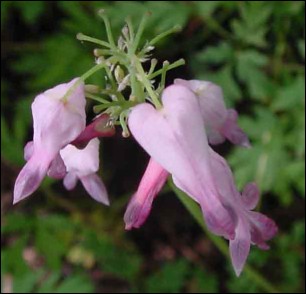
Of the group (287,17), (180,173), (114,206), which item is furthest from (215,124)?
(114,206)

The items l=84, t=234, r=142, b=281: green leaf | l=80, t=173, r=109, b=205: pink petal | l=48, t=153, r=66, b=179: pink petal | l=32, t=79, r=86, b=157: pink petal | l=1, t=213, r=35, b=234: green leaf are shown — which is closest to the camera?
l=32, t=79, r=86, b=157: pink petal

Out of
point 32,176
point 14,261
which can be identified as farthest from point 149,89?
point 14,261

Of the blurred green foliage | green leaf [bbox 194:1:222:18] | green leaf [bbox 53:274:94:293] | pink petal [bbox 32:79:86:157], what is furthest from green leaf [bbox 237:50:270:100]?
pink petal [bbox 32:79:86:157]

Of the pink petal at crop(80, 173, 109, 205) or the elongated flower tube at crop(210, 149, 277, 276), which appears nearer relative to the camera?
the elongated flower tube at crop(210, 149, 277, 276)

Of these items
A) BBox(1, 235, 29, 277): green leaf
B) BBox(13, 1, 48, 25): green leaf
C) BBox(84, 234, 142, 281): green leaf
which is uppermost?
BBox(13, 1, 48, 25): green leaf

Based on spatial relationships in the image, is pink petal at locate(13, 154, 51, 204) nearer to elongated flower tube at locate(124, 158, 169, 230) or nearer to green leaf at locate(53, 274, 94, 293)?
elongated flower tube at locate(124, 158, 169, 230)

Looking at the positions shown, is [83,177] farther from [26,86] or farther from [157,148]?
[26,86]

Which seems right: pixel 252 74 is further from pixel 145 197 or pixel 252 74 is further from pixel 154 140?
pixel 154 140

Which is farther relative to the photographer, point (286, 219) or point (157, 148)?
point (286, 219)
